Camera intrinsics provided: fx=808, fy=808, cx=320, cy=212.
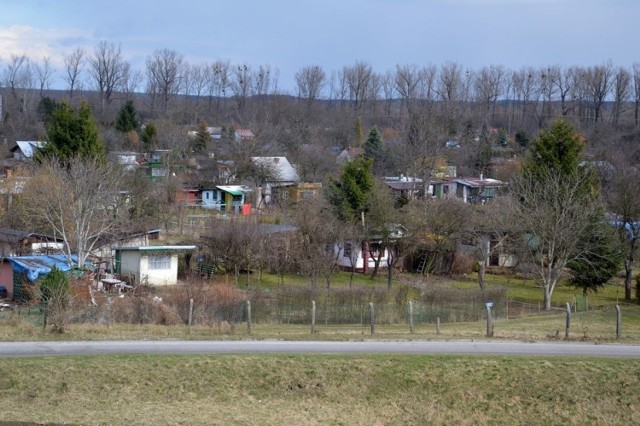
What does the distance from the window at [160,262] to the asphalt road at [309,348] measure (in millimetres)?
17683

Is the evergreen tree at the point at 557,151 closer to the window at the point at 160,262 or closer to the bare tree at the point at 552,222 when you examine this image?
the bare tree at the point at 552,222

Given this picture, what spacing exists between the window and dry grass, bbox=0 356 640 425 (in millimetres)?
20020

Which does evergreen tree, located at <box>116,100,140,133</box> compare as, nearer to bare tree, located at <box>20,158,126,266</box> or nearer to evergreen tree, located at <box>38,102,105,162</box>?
evergreen tree, located at <box>38,102,105,162</box>

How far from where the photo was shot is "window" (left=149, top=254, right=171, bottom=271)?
39.8 m

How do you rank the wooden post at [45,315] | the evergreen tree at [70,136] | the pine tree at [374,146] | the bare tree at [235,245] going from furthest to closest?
the pine tree at [374,146]
the evergreen tree at [70,136]
the bare tree at [235,245]
the wooden post at [45,315]

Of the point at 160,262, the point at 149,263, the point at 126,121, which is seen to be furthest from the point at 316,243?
the point at 126,121

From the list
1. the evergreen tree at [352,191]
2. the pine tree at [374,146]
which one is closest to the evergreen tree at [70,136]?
the evergreen tree at [352,191]

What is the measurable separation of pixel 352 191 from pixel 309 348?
26.1 meters

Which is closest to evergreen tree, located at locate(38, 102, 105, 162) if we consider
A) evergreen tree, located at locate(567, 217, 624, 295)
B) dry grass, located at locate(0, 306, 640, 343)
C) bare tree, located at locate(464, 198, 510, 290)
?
bare tree, located at locate(464, 198, 510, 290)

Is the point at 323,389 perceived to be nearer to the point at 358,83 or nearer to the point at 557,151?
the point at 557,151

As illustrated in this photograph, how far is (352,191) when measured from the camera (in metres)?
47.5

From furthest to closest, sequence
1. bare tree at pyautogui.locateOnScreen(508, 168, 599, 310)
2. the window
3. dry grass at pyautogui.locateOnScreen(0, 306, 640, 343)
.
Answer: the window, bare tree at pyautogui.locateOnScreen(508, 168, 599, 310), dry grass at pyautogui.locateOnScreen(0, 306, 640, 343)

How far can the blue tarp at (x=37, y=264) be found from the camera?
33.1m

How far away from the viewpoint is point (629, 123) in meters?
130
